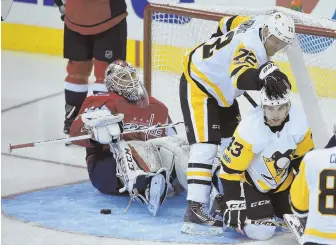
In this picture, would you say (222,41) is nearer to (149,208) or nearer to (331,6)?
(149,208)

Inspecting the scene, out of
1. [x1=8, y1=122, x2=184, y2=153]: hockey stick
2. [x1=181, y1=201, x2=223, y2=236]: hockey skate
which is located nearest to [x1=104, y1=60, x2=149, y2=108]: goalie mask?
[x1=8, y1=122, x2=184, y2=153]: hockey stick

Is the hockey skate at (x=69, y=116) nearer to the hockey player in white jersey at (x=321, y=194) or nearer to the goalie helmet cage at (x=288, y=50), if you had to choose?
the goalie helmet cage at (x=288, y=50)

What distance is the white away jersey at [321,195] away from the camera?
3.01 metres

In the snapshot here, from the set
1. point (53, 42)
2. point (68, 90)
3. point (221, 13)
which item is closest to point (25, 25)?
point (53, 42)

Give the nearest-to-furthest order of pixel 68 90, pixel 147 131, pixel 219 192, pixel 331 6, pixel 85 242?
pixel 85 242, pixel 219 192, pixel 147 131, pixel 68 90, pixel 331 6

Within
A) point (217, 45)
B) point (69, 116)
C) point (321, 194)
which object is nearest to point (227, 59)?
point (217, 45)

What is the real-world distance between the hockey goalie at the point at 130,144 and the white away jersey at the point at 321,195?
3.21ft

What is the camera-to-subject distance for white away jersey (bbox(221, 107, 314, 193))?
359 cm

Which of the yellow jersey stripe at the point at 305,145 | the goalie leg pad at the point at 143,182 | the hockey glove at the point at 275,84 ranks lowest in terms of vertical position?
the goalie leg pad at the point at 143,182

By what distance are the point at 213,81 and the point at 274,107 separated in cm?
36

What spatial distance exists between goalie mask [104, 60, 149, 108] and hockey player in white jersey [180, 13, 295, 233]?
1.22ft

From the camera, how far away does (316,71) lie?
14.3ft

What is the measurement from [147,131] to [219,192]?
21.0 inches

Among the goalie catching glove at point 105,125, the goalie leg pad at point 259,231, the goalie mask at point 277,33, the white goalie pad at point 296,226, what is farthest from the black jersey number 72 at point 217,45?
the white goalie pad at point 296,226
